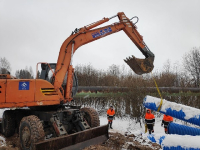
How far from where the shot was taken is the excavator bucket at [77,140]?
5004 millimetres

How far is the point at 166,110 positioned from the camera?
4.43m

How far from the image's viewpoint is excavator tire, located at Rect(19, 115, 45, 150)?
5.25m

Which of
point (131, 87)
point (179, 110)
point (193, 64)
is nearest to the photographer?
point (179, 110)

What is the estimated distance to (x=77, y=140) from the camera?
223 inches

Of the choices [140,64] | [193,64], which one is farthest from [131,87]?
[193,64]

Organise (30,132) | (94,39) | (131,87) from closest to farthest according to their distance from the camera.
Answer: (30,132) → (94,39) → (131,87)

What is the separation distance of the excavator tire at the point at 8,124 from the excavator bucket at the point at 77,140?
9.91 feet

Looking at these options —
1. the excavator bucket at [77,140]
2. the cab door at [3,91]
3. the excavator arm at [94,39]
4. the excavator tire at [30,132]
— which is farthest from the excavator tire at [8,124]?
the excavator bucket at [77,140]

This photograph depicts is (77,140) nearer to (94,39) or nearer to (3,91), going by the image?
(3,91)

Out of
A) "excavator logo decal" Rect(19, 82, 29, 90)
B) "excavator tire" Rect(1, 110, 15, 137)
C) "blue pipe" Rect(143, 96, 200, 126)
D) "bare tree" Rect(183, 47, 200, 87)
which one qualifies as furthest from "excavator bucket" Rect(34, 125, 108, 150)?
"bare tree" Rect(183, 47, 200, 87)

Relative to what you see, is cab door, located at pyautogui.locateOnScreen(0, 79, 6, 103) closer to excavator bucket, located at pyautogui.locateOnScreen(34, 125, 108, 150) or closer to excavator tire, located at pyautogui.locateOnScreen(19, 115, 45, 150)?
excavator tire, located at pyautogui.locateOnScreen(19, 115, 45, 150)

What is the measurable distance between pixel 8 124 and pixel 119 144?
4.26m

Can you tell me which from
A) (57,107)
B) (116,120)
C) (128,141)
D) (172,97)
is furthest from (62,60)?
(172,97)

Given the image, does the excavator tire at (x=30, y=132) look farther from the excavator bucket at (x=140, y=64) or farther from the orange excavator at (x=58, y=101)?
the excavator bucket at (x=140, y=64)
